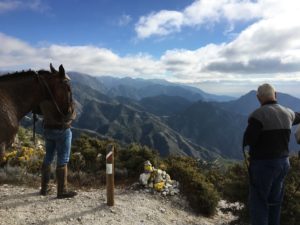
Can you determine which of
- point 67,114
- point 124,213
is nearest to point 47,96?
point 67,114

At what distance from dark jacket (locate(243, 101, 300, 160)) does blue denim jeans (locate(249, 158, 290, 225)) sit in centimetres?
16

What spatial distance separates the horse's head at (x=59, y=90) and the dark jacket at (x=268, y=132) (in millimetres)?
3644

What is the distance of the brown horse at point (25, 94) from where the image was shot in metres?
6.01

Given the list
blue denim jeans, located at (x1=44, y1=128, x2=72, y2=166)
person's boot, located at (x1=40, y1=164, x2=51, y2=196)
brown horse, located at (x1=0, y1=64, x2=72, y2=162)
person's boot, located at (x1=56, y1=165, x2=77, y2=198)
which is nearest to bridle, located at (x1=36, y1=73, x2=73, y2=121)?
brown horse, located at (x1=0, y1=64, x2=72, y2=162)

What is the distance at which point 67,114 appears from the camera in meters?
7.29

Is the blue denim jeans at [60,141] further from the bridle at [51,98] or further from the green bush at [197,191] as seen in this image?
the green bush at [197,191]

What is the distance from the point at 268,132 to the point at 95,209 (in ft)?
15.2

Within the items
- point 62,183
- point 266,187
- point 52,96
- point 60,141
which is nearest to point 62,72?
point 52,96

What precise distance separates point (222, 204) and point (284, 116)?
6445 millimetres

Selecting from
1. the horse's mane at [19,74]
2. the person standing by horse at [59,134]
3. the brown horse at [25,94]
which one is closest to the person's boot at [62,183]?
the person standing by horse at [59,134]

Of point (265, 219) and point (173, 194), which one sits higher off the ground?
point (265, 219)

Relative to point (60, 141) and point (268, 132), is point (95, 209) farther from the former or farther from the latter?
point (268, 132)

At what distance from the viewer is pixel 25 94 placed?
6.50 meters

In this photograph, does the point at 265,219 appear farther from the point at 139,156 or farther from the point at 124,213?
the point at 139,156
